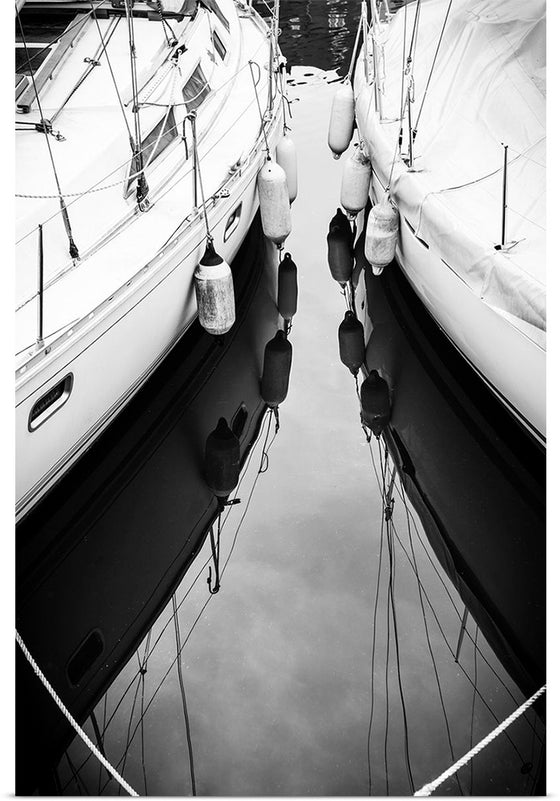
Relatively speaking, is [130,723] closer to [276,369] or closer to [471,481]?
[471,481]

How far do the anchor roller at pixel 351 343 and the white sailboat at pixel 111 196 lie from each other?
1123 mm

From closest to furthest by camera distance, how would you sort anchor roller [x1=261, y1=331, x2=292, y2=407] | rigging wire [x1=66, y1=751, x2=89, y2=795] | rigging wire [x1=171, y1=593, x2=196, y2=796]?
1. rigging wire [x1=66, y1=751, x2=89, y2=795]
2. rigging wire [x1=171, y1=593, x2=196, y2=796]
3. anchor roller [x1=261, y1=331, x2=292, y2=407]

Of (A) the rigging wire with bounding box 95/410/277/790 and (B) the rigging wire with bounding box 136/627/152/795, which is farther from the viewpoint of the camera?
(A) the rigging wire with bounding box 95/410/277/790

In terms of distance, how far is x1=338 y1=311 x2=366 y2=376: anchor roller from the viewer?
19.2 feet

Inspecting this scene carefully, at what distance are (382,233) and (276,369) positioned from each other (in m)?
1.34

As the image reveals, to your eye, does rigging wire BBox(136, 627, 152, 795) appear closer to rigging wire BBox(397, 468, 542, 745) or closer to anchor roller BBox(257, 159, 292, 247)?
rigging wire BBox(397, 468, 542, 745)

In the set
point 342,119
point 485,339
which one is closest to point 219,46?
point 342,119

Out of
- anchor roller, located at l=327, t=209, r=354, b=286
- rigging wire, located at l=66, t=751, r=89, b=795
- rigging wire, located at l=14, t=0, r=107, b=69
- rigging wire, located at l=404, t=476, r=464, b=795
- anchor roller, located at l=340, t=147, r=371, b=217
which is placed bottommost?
rigging wire, located at l=66, t=751, r=89, b=795

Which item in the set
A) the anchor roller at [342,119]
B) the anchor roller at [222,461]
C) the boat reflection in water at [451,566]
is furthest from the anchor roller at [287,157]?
the anchor roller at [222,461]

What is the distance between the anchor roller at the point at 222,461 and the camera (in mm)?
4691

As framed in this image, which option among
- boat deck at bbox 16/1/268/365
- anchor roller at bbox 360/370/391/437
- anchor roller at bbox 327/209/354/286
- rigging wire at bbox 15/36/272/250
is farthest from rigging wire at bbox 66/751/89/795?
anchor roller at bbox 327/209/354/286

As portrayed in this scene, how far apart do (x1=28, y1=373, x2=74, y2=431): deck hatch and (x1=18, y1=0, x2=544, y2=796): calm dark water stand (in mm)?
762

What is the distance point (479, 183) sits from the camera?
5004 millimetres
